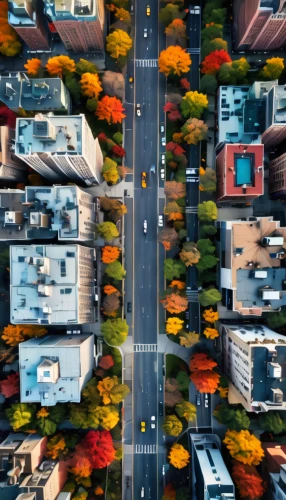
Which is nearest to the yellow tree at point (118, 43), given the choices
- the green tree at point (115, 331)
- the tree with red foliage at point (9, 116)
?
the tree with red foliage at point (9, 116)

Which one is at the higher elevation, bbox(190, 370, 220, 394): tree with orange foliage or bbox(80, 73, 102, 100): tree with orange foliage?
bbox(80, 73, 102, 100): tree with orange foliage

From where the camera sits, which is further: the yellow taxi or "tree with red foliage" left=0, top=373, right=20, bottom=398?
the yellow taxi

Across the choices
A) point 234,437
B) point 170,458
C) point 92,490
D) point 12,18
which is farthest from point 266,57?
point 92,490

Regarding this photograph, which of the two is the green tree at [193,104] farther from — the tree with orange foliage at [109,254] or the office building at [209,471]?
the office building at [209,471]

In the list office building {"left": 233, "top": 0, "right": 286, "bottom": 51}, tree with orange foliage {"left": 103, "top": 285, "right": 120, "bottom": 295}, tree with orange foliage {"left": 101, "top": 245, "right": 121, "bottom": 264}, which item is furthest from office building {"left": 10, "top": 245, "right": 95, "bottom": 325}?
office building {"left": 233, "top": 0, "right": 286, "bottom": 51}

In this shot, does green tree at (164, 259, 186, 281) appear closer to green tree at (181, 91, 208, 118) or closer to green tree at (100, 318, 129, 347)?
green tree at (100, 318, 129, 347)

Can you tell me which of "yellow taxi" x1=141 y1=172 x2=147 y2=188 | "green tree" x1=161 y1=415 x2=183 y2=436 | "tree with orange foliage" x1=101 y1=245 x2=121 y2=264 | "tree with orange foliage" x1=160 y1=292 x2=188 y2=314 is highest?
"yellow taxi" x1=141 y1=172 x2=147 y2=188

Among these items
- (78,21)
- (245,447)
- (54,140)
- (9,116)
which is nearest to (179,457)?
(245,447)
